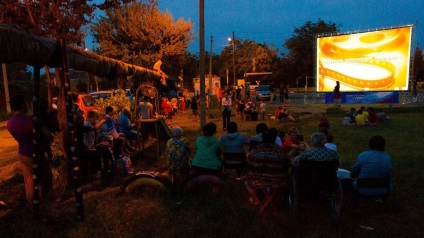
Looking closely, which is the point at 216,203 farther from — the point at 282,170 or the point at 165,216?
the point at 282,170

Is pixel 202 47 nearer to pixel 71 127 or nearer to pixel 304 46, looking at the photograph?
pixel 71 127

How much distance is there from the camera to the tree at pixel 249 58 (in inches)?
2501

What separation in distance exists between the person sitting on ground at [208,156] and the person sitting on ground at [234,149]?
403 millimetres

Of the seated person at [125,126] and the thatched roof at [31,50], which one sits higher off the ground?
the thatched roof at [31,50]

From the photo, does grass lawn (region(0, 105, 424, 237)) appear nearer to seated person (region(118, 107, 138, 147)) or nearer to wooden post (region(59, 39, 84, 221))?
wooden post (region(59, 39, 84, 221))

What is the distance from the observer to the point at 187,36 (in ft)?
107

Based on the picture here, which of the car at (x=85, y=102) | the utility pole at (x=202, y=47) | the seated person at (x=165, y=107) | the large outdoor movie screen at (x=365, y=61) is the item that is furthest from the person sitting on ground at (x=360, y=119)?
the car at (x=85, y=102)

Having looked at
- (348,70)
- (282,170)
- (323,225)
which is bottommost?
(323,225)

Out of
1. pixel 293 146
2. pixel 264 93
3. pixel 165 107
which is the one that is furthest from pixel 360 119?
pixel 264 93

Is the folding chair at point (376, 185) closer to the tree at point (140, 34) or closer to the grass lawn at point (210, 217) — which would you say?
the grass lawn at point (210, 217)

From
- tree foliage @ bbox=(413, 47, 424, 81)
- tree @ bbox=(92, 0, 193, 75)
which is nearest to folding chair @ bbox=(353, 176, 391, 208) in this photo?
tree @ bbox=(92, 0, 193, 75)

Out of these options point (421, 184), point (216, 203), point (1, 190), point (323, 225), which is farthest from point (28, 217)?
point (421, 184)

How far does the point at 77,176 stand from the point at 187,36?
29.3 m

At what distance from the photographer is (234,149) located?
6.30 m
